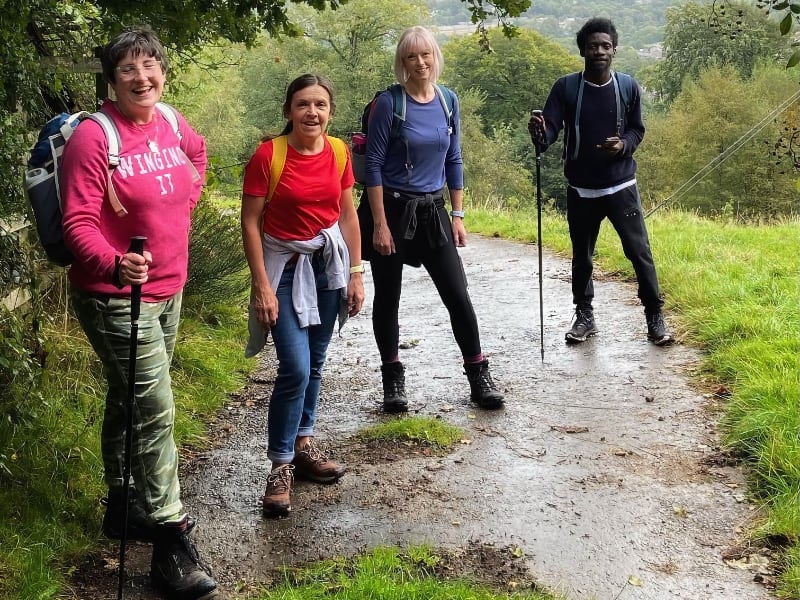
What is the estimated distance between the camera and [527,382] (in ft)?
19.2

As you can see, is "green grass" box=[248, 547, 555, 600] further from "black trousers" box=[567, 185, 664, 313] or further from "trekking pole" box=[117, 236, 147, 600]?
"black trousers" box=[567, 185, 664, 313]

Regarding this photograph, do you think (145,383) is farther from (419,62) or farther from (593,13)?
(593,13)

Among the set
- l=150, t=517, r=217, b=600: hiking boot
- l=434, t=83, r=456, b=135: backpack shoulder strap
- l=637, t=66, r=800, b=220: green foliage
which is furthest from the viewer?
l=637, t=66, r=800, b=220: green foliage

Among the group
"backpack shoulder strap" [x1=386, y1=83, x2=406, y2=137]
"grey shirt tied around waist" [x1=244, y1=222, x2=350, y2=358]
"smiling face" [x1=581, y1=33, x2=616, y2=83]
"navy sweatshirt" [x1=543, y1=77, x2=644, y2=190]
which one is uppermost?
"smiling face" [x1=581, y1=33, x2=616, y2=83]

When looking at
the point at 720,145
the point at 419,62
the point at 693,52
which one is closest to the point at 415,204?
the point at 419,62

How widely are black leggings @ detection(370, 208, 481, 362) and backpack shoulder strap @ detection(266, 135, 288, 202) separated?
1.39 m

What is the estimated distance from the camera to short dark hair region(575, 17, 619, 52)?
6.12m

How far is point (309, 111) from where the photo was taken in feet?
12.6

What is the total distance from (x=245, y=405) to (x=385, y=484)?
177cm

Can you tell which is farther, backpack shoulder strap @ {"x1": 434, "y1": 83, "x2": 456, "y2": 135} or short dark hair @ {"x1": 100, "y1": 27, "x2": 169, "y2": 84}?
backpack shoulder strap @ {"x1": 434, "y1": 83, "x2": 456, "y2": 135}

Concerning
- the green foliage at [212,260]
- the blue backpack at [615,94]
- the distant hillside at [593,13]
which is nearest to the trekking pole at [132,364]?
the blue backpack at [615,94]

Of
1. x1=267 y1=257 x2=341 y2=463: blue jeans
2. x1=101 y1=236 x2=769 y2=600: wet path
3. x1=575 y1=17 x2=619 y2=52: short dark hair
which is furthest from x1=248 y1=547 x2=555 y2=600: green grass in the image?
x1=575 y1=17 x2=619 y2=52: short dark hair

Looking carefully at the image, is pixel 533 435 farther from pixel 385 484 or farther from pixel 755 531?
Answer: pixel 755 531

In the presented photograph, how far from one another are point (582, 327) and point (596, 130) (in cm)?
149
